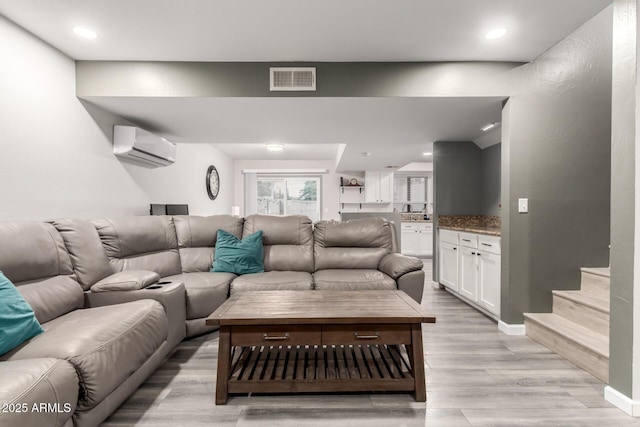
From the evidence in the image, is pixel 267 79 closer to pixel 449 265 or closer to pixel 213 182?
pixel 449 265

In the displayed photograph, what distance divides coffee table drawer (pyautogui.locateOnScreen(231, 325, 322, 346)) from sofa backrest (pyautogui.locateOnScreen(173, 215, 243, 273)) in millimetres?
1594

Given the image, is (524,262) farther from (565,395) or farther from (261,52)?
(261,52)

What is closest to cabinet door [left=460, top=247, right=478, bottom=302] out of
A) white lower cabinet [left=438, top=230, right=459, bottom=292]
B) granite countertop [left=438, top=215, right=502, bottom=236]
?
white lower cabinet [left=438, top=230, right=459, bottom=292]

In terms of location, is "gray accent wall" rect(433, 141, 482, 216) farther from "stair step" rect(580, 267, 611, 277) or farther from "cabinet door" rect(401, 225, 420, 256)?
"cabinet door" rect(401, 225, 420, 256)

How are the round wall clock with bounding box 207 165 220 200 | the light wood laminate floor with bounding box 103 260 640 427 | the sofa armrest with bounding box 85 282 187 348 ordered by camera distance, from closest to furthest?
the light wood laminate floor with bounding box 103 260 640 427
the sofa armrest with bounding box 85 282 187 348
the round wall clock with bounding box 207 165 220 200

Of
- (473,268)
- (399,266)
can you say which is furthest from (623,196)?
(473,268)

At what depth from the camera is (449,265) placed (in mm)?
3869

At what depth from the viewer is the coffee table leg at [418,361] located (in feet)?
5.35

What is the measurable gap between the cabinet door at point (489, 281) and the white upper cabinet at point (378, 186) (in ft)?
13.8

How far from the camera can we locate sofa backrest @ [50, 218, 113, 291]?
80.6 inches

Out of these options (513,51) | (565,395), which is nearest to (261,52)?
(513,51)

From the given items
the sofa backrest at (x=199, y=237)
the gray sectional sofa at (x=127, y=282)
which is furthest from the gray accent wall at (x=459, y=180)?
the sofa backrest at (x=199, y=237)

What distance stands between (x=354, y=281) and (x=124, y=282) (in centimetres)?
178

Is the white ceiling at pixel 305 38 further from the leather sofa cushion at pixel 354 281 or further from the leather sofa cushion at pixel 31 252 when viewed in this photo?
the leather sofa cushion at pixel 354 281
